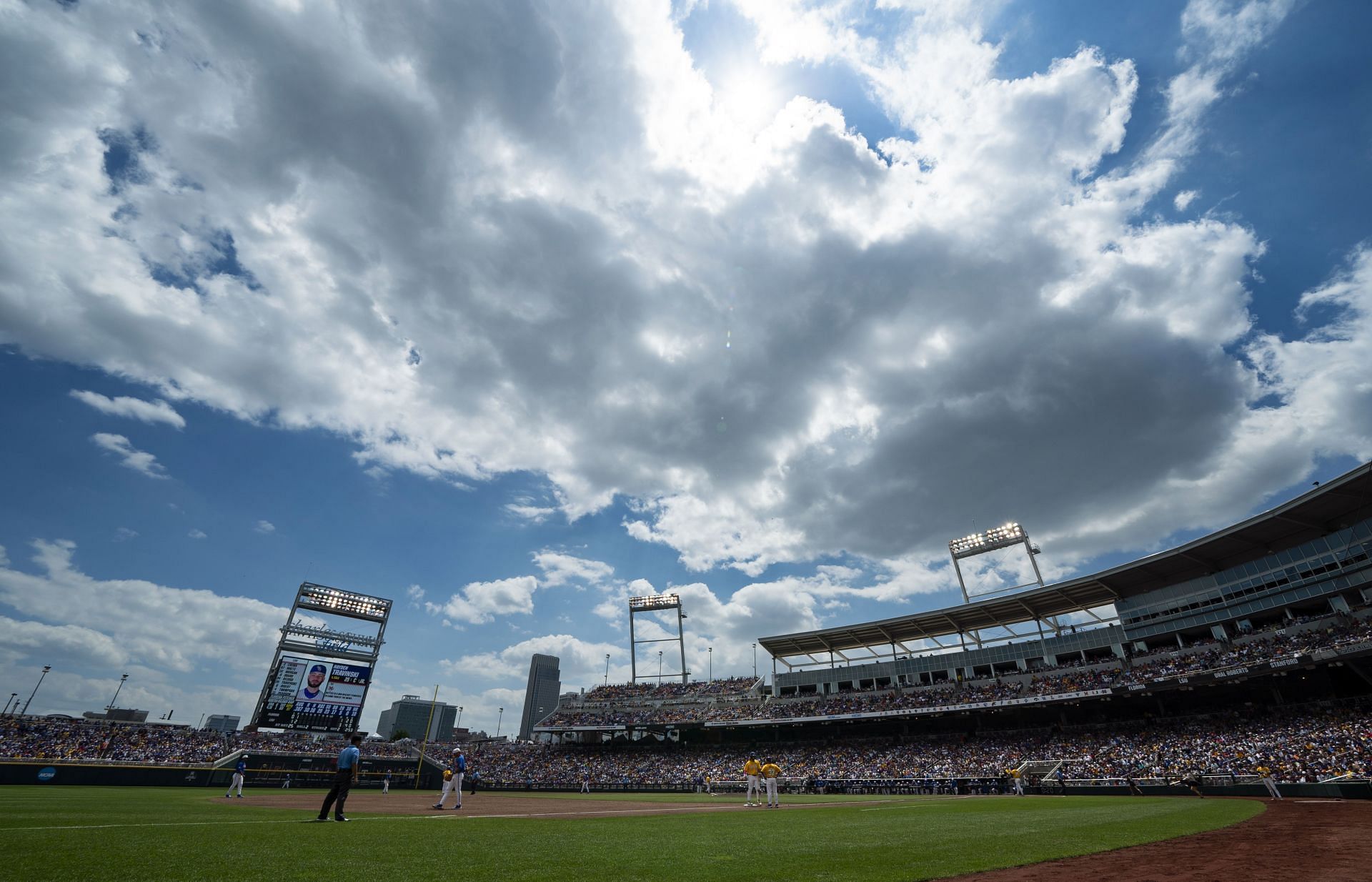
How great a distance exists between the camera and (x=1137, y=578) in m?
46.4

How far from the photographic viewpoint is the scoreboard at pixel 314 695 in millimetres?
52188

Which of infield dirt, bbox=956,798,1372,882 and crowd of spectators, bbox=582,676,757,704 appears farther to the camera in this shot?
crowd of spectators, bbox=582,676,757,704

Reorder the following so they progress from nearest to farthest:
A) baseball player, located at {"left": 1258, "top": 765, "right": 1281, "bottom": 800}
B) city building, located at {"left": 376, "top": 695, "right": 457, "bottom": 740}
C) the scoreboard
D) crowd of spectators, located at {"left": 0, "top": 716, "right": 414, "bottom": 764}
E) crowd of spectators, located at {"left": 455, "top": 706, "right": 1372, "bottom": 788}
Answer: baseball player, located at {"left": 1258, "top": 765, "right": 1281, "bottom": 800} < crowd of spectators, located at {"left": 455, "top": 706, "right": 1372, "bottom": 788} < crowd of spectators, located at {"left": 0, "top": 716, "right": 414, "bottom": 764} < the scoreboard < city building, located at {"left": 376, "top": 695, "right": 457, "bottom": 740}

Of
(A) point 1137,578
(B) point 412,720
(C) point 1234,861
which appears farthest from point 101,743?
(B) point 412,720

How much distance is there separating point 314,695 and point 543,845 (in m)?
57.9

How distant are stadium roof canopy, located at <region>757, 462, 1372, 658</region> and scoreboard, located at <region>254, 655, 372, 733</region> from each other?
41.6m

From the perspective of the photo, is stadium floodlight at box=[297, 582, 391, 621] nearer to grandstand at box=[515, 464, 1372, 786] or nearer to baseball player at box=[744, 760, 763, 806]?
grandstand at box=[515, 464, 1372, 786]

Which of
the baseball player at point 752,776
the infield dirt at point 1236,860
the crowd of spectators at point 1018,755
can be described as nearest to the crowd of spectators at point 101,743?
the crowd of spectators at point 1018,755

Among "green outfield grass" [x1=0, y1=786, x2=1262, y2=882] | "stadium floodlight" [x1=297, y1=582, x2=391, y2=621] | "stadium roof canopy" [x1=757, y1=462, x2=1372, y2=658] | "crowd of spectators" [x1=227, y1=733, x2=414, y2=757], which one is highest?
"stadium floodlight" [x1=297, y1=582, x2=391, y2=621]

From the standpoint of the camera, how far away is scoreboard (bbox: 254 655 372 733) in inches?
2055

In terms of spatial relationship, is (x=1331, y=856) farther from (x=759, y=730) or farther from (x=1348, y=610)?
(x=759, y=730)

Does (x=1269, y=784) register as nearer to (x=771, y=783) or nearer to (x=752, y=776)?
(x=771, y=783)

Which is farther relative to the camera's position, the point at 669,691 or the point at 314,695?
the point at 669,691

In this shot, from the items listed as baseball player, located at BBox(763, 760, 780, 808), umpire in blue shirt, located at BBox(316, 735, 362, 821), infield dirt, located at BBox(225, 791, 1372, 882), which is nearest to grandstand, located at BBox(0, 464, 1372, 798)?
infield dirt, located at BBox(225, 791, 1372, 882)
